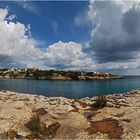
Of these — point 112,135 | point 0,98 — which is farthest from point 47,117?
point 0,98

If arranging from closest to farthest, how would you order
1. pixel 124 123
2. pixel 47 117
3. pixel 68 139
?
pixel 68 139 < pixel 124 123 < pixel 47 117

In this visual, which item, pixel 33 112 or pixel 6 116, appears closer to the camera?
pixel 6 116

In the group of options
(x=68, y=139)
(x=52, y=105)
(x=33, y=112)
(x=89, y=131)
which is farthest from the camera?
(x=52, y=105)

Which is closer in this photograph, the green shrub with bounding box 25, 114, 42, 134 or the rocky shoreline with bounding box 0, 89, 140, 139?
the rocky shoreline with bounding box 0, 89, 140, 139

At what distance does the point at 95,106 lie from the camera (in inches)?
1668

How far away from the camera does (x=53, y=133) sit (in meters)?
28.5

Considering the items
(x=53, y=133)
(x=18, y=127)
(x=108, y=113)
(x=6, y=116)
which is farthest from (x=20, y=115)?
(x=108, y=113)

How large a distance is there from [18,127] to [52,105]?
12.2 m

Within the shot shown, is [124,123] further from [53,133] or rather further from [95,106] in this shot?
[95,106]

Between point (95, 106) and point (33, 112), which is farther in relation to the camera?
point (95, 106)

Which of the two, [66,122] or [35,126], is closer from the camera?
[35,126]

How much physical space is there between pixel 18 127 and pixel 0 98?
1783 cm

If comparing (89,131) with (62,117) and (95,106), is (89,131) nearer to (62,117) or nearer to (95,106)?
(62,117)

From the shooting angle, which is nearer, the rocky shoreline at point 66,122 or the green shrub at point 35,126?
the rocky shoreline at point 66,122
